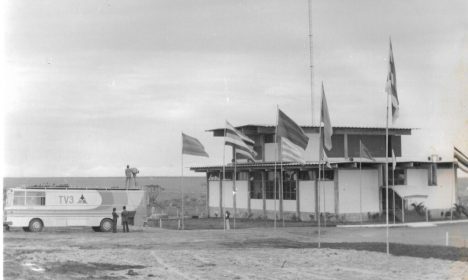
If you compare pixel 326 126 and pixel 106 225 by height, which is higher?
pixel 326 126

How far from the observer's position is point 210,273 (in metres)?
19.0

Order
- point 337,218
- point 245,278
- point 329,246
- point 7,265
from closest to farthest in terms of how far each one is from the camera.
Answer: point 245,278, point 7,265, point 329,246, point 337,218

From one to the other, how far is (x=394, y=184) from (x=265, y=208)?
906 cm

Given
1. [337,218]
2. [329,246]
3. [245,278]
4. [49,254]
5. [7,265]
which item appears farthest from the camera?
[337,218]

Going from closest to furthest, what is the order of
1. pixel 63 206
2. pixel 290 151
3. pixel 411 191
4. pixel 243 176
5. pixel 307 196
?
pixel 290 151 → pixel 63 206 → pixel 307 196 → pixel 411 191 → pixel 243 176

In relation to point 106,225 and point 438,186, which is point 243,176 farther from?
point 106,225

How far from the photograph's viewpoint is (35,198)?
3397cm

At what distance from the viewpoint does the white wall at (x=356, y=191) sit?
134 feet

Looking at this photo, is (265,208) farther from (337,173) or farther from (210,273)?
(210,273)

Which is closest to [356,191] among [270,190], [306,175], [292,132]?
[306,175]

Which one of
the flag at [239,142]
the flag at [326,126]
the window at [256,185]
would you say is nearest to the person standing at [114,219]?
the flag at [239,142]

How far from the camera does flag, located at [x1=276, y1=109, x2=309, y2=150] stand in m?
28.6

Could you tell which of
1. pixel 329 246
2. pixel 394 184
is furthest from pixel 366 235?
pixel 394 184

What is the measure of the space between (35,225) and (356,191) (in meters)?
19.5
